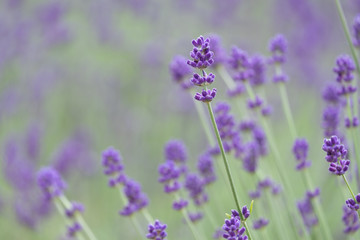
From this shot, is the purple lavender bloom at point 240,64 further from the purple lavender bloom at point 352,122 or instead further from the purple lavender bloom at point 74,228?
the purple lavender bloom at point 74,228

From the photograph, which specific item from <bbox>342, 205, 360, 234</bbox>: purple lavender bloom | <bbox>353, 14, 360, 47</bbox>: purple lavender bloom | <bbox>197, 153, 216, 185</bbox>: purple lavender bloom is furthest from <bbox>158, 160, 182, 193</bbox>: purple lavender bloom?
<bbox>353, 14, 360, 47</bbox>: purple lavender bloom

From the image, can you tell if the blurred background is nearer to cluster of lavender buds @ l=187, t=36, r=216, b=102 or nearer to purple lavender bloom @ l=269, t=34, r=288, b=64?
purple lavender bloom @ l=269, t=34, r=288, b=64

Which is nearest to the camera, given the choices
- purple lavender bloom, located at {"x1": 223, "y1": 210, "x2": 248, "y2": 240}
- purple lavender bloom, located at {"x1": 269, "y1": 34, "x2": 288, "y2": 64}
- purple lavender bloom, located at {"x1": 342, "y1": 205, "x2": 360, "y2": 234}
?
purple lavender bloom, located at {"x1": 223, "y1": 210, "x2": 248, "y2": 240}

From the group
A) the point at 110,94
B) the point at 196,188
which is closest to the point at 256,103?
the point at 196,188

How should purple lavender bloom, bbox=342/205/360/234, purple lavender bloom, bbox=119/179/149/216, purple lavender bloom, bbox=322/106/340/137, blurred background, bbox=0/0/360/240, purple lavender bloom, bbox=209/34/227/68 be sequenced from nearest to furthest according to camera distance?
1. purple lavender bloom, bbox=342/205/360/234
2. purple lavender bloom, bbox=119/179/149/216
3. purple lavender bloom, bbox=322/106/340/137
4. purple lavender bloom, bbox=209/34/227/68
5. blurred background, bbox=0/0/360/240

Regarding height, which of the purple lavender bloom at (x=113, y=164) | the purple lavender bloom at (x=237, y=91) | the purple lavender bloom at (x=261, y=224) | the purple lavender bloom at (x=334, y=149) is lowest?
the purple lavender bloom at (x=334, y=149)

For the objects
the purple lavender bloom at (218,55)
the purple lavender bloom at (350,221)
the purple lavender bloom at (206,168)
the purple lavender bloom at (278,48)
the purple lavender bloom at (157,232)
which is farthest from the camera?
the purple lavender bloom at (218,55)

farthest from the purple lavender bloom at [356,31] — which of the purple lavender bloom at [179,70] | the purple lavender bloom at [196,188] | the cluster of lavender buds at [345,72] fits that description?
the purple lavender bloom at [196,188]
